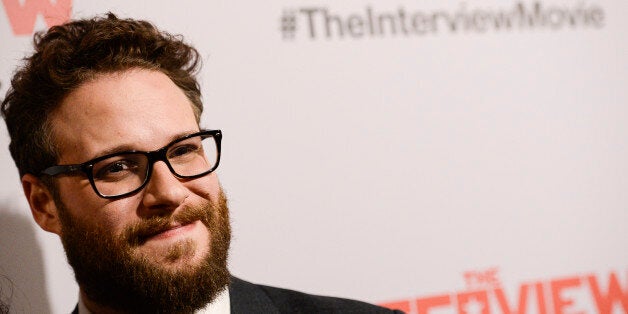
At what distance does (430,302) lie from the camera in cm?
195

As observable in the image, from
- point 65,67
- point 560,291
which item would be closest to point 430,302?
point 560,291

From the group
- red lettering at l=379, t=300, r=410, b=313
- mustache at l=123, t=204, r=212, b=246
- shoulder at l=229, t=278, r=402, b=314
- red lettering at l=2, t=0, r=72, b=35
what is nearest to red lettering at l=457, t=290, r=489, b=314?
red lettering at l=379, t=300, r=410, b=313

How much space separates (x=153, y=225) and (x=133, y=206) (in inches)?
2.2

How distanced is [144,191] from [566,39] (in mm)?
1495

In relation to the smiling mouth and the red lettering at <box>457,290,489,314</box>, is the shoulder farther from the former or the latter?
the red lettering at <box>457,290,489,314</box>

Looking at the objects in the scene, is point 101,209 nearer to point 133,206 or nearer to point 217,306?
point 133,206

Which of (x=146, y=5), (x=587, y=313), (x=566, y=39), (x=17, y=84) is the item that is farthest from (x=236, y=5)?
(x=587, y=313)

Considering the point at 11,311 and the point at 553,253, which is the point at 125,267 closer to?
the point at 11,311

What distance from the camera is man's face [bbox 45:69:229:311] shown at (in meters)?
1.34

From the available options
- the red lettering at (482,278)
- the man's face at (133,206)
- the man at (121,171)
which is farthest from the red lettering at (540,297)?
the man's face at (133,206)

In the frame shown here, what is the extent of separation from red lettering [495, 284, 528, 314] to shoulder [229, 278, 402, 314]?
0.49 m

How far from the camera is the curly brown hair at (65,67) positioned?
4.70 ft

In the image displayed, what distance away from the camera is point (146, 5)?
172 centimetres

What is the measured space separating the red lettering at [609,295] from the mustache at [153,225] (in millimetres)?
1412
